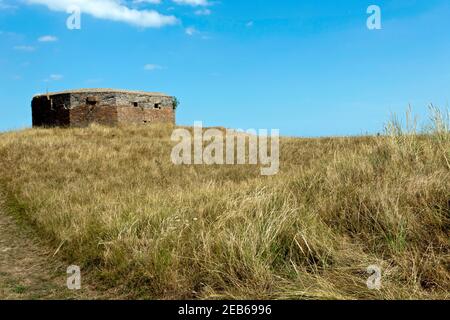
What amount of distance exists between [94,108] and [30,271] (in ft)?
72.7

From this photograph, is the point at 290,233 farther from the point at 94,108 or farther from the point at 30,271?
the point at 94,108

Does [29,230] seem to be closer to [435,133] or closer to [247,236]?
[247,236]

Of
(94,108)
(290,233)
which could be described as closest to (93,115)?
(94,108)

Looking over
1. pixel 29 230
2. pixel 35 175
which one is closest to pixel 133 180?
pixel 35 175

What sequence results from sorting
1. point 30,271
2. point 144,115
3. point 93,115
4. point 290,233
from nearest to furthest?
point 290,233, point 30,271, point 93,115, point 144,115

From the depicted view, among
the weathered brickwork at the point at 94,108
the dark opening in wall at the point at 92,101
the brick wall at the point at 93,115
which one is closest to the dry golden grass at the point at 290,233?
the brick wall at the point at 93,115

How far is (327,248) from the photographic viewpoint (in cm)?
428

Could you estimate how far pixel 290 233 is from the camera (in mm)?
4703

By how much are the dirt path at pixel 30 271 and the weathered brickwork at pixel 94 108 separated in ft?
64.9

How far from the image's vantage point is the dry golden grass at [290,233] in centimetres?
390

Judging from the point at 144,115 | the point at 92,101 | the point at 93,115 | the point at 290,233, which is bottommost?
the point at 290,233

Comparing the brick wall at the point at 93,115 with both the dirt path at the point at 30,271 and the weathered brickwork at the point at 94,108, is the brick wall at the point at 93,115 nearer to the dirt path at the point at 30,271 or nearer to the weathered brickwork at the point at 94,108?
the weathered brickwork at the point at 94,108

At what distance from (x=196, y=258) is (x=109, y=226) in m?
1.83

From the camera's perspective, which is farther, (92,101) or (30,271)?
(92,101)
